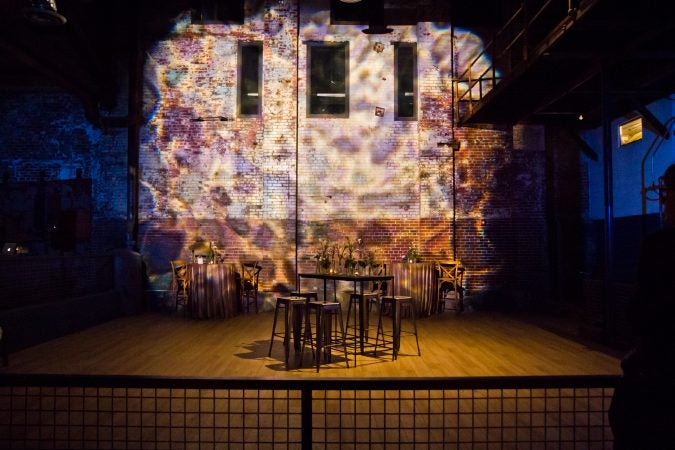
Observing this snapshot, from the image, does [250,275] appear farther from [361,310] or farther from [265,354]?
[361,310]

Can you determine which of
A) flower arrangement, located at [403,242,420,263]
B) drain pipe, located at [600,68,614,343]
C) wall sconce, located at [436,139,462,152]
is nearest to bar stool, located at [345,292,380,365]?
flower arrangement, located at [403,242,420,263]

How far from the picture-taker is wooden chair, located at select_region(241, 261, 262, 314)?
7988mm

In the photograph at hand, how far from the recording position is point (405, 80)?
28.7 feet

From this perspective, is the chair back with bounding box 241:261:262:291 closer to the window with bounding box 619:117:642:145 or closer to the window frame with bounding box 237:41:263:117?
the window frame with bounding box 237:41:263:117

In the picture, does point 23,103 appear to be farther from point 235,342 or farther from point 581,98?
point 581,98

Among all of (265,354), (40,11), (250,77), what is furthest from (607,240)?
(40,11)

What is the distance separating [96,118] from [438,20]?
21.1 ft

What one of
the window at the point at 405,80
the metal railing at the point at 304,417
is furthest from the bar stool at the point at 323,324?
the window at the point at 405,80

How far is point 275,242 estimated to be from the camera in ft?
28.1

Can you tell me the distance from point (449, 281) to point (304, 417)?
6.92 metres

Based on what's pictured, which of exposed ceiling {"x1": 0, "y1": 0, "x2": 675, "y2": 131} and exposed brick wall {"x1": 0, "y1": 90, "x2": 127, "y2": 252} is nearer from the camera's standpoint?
exposed ceiling {"x1": 0, "y1": 0, "x2": 675, "y2": 131}

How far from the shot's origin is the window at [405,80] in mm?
8695

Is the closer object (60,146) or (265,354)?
(265,354)

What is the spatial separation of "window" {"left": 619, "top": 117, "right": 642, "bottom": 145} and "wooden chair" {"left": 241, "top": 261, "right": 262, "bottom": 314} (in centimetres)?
667
